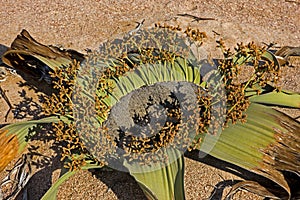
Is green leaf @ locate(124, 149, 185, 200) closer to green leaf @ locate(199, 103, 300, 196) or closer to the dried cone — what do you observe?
green leaf @ locate(199, 103, 300, 196)

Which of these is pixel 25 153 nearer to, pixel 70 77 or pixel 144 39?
pixel 70 77

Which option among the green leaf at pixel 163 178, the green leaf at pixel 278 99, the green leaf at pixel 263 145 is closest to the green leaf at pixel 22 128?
the green leaf at pixel 163 178

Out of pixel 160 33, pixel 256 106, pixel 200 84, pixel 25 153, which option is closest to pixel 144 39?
pixel 160 33

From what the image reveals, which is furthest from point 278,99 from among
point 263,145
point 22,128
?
point 22,128

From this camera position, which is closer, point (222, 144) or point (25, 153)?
point (222, 144)

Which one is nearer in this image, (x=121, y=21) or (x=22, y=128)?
(x=22, y=128)

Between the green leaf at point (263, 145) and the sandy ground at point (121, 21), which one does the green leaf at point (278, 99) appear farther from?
the sandy ground at point (121, 21)

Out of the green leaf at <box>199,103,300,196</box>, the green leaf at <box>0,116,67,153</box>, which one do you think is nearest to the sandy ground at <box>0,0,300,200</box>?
the green leaf at <box>0,116,67,153</box>

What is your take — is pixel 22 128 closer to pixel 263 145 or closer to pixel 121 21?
pixel 263 145
